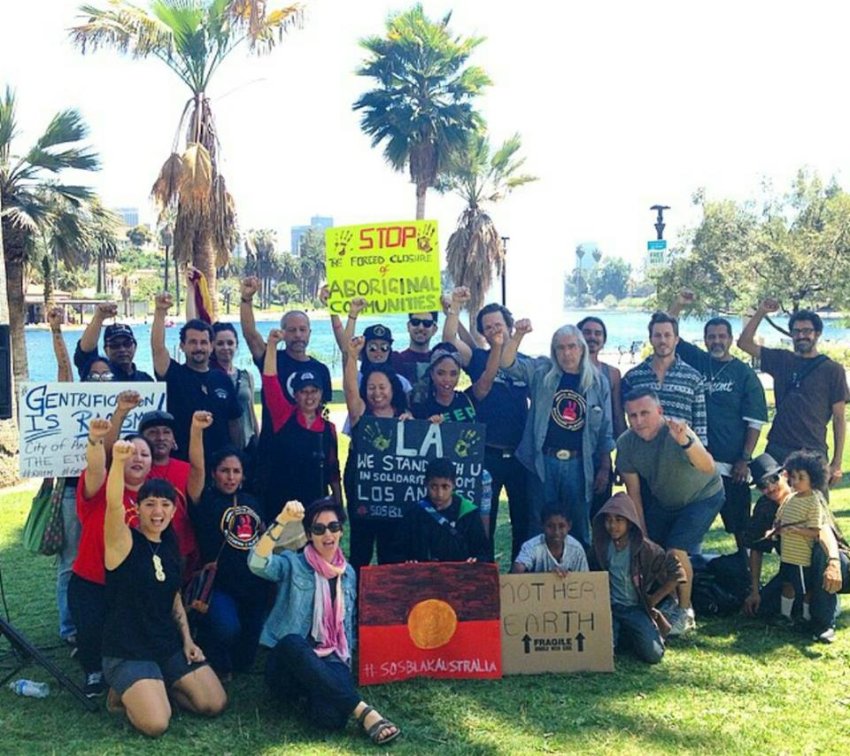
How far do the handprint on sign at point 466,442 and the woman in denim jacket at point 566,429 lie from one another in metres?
0.42

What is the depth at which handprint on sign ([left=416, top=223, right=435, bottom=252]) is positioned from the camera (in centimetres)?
763

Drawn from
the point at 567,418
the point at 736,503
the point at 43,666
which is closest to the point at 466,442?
the point at 567,418

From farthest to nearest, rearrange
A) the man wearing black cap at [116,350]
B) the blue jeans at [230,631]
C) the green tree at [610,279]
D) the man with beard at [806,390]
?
1. the green tree at [610,279]
2. the man with beard at [806,390]
3. the man wearing black cap at [116,350]
4. the blue jeans at [230,631]

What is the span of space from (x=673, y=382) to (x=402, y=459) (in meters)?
2.13

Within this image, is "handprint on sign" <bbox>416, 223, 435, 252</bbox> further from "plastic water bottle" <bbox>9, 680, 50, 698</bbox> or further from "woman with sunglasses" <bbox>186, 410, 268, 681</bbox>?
"plastic water bottle" <bbox>9, 680, 50, 698</bbox>

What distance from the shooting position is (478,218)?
1368 inches

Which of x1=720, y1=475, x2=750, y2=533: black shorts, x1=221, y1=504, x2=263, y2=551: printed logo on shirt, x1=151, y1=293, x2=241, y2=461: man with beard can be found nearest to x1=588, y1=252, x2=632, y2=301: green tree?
x1=720, y1=475, x2=750, y2=533: black shorts

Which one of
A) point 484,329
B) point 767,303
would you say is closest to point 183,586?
point 484,329

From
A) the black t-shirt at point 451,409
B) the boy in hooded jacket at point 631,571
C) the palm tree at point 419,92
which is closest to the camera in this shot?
the boy in hooded jacket at point 631,571

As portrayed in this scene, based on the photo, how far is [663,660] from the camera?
18.4ft

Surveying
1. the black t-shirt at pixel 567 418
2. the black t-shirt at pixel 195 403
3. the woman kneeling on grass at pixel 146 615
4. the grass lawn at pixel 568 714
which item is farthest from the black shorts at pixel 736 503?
the woman kneeling on grass at pixel 146 615

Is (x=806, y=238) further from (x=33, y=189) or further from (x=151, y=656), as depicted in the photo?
(x=151, y=656)

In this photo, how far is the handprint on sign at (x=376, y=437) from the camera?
630 centimetres

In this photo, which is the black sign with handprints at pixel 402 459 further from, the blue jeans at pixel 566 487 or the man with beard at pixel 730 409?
the man with beard at pixel 730 409
